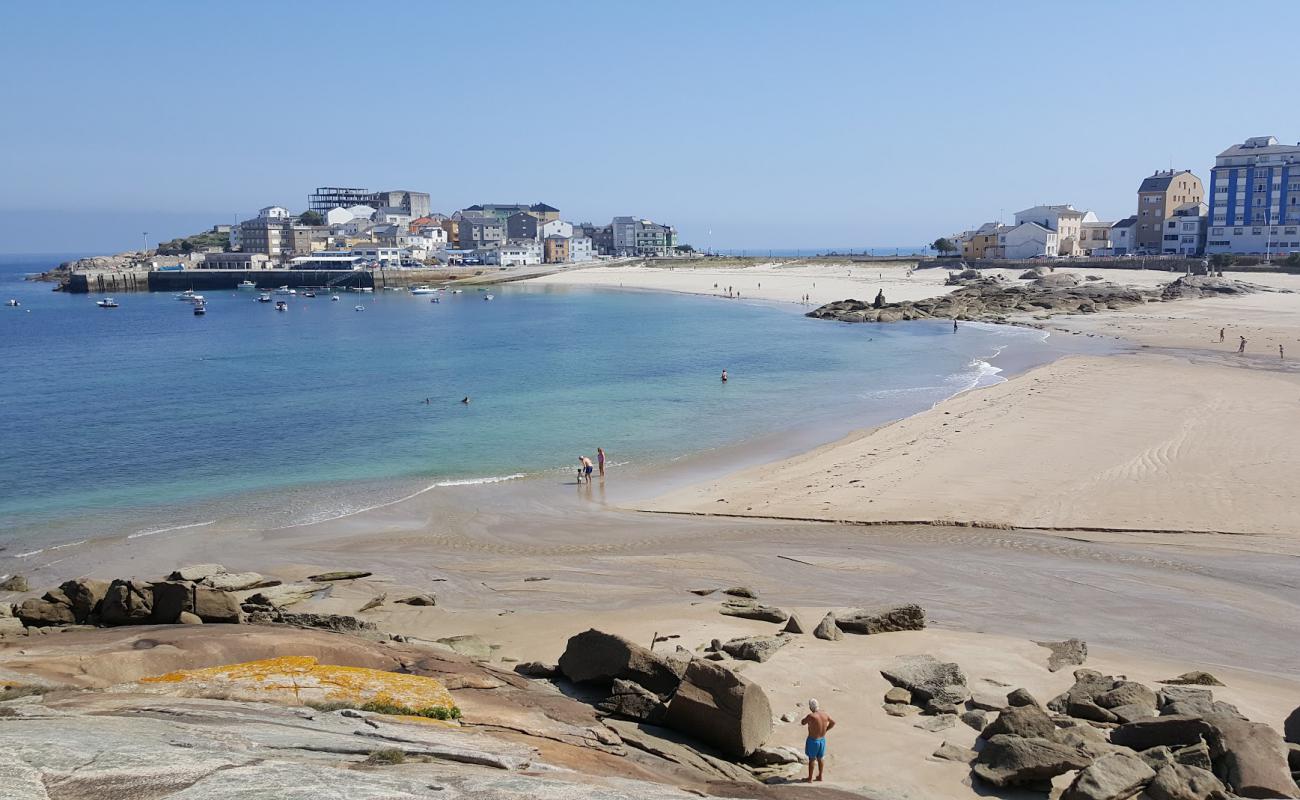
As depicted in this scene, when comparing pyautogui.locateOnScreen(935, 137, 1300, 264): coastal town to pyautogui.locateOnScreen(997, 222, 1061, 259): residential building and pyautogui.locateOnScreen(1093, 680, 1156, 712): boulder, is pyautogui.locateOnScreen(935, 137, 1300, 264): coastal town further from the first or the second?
pyautogui.locateOnScreen(1093, 680, 1156, 712): boulder

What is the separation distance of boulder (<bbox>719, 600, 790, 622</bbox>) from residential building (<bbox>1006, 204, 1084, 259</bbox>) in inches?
4644

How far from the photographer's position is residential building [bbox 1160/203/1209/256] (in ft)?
353

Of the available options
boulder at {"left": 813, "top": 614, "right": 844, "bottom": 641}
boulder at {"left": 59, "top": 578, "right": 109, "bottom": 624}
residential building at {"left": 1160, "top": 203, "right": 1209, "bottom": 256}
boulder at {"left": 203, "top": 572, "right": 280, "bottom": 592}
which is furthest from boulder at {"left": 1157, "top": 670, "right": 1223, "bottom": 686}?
residential building at {"left": 1160, "top": 203, "right": 1209, "bottom": 256}

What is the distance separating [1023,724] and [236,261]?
154103mm

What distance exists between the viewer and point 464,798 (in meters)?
6.45

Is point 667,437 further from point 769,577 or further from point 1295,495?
point 1295,495

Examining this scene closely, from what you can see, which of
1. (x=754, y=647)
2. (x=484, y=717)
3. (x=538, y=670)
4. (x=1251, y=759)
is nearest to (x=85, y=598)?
(x=538, y=670)

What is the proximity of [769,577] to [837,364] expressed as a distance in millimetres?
34052

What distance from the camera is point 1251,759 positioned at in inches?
357

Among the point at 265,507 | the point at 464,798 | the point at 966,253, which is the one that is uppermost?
the point at 966,253

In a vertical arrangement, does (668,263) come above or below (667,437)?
above

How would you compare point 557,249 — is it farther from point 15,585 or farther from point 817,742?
point 817,742

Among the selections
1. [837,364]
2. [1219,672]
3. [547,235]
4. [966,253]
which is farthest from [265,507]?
[547,235]

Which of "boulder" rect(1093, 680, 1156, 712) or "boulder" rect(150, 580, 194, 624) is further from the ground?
"boulder" rect(150, 580, 194, 624)
